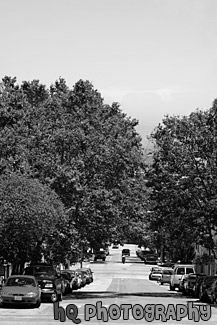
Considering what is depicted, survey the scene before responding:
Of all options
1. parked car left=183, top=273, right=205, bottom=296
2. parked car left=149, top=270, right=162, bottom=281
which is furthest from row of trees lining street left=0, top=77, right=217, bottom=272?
parked car left=149, top=270, right=162, bottom=281

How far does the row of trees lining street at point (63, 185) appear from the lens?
36.9 meters

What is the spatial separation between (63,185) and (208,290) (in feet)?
33.6

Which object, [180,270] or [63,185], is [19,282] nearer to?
[63,185]

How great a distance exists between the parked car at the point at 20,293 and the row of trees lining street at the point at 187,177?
14.8m

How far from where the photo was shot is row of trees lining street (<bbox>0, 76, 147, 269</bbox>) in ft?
121

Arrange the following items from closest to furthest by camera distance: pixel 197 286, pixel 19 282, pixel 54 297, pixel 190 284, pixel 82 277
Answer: pixel 19 282
pixel 54 297
pixel 197 286
pixel 190 284
pixel 82 277

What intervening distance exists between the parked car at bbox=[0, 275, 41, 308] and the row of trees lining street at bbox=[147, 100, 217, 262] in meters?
14.8

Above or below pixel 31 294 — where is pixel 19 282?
above

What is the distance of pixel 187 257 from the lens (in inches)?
3506

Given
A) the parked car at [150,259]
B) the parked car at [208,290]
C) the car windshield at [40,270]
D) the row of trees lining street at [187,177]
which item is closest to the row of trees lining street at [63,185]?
the car windshield at [40,270]

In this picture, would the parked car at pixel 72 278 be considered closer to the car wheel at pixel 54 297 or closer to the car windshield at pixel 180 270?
the car windshield at pixel 180 270

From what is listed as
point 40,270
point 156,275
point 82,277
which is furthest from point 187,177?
point 156,275

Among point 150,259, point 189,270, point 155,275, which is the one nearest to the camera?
point 189,270

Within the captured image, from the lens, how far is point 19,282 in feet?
101
